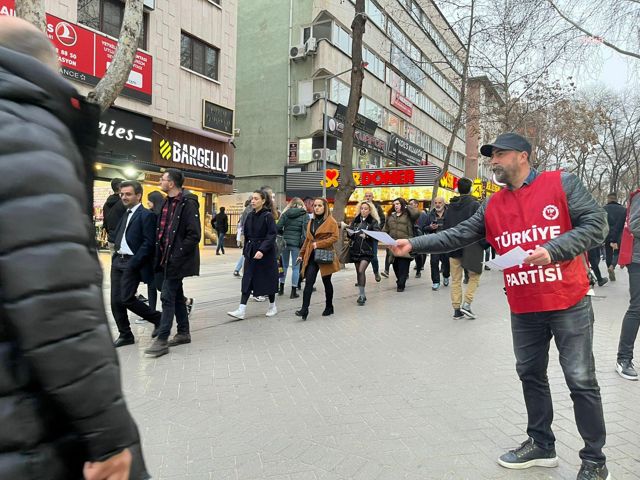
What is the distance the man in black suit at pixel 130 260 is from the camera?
220 inches

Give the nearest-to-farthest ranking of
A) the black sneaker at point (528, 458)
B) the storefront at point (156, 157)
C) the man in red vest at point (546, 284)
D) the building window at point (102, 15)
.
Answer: the man in red vest at point (546, 284) < the black sneaker at point (528, 458) < the building window at point (102, 15) < the storefront at point (156, 157)

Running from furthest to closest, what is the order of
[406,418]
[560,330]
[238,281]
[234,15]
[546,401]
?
[234,15]
[238,281]
[406,418]
[546,401]
[560,330]

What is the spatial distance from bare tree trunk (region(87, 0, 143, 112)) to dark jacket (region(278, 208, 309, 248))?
3904 mm

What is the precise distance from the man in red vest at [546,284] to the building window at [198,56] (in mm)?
18488

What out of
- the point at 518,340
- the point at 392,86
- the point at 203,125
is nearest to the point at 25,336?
the point at 518,340

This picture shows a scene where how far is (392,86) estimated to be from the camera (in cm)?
3619

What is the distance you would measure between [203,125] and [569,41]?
13535mm

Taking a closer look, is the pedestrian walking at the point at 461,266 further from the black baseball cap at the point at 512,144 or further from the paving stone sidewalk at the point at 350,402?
the black baseball cap at the point at 512,144

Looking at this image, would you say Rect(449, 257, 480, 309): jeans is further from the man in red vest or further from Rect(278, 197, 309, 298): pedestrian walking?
the man in red vest

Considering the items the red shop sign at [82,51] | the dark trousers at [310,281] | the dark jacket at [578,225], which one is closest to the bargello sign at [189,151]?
the red shop sign at [82,51]

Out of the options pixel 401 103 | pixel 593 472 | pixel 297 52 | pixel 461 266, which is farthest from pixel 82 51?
pixel 401 103

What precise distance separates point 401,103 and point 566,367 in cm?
3728

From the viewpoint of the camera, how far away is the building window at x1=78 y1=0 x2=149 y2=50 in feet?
49.5

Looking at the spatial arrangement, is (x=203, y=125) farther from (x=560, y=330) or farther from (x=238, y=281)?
(x=560, y=330)
